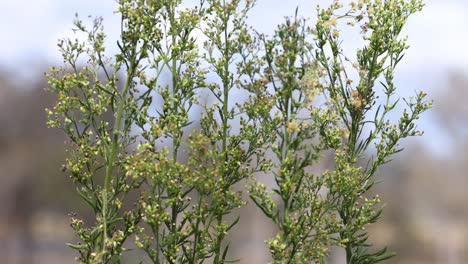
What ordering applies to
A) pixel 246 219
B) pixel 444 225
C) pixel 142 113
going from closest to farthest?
1. pixel 142 113
2. pixel 246 219
3. pixel 444 225

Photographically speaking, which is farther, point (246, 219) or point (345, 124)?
point (246, 219)

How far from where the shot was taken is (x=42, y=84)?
1505cm

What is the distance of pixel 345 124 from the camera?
4.32 meters

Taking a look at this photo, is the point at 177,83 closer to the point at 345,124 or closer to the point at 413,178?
the point at 345,124

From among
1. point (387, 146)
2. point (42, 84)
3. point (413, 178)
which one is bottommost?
point (387, 146)

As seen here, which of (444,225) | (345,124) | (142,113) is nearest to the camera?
(142,113)

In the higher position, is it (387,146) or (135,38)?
(135,38)

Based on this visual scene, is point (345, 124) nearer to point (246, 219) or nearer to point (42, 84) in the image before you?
point (246, 219)

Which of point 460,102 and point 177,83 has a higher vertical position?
point 460,102

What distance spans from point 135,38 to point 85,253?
1.20 meters

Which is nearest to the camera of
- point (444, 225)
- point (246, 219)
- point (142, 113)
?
point (142, 113)

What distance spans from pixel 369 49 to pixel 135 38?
1.43 m

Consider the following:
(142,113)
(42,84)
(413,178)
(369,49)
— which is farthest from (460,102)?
(142,113)

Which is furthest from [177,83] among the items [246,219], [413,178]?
[413,178]
